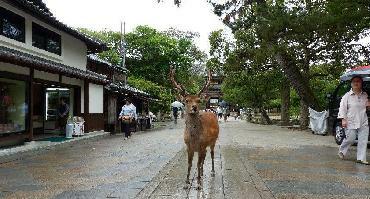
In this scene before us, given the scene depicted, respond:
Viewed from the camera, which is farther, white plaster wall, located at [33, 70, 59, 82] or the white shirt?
white plaster wall, located at [33, 70, 59, 82]

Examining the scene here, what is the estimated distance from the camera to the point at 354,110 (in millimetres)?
10867

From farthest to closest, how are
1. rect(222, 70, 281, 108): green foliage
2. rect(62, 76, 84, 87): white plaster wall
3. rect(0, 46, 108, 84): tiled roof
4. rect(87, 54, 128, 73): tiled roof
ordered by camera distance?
rect(222, 70, 281, 108): green foliage, rect(87, 54, 128, 73): tiled roof, rect(62, 76, 84, 87): white plaster wall, rect(0, 46, 108, 84): tiled roof

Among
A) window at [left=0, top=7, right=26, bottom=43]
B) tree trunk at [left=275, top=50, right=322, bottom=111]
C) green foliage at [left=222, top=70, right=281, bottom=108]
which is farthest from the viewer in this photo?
green foliage at [left=222, top=70, right=281, bottom=108]

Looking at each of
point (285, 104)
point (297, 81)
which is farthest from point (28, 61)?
point (285, 104)

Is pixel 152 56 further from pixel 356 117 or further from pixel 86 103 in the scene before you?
pixel 356 117

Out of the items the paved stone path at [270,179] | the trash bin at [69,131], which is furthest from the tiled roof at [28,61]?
the paved stone path at [270,179]

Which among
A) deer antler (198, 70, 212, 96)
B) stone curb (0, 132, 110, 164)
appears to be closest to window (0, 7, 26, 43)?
stone curb (0, 132, 110, 164)

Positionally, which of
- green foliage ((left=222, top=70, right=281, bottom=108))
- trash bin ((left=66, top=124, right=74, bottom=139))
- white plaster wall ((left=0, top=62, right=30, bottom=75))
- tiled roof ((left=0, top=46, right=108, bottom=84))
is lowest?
trash bin ((left=66, top=124, right=74, bottom=139))

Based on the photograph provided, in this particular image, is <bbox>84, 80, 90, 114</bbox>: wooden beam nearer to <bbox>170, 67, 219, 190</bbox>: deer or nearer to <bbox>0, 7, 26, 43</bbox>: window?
<bbox>0, 7, 26, 43</bbox>: window

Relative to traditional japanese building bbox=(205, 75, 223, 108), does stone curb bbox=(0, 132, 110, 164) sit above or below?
below

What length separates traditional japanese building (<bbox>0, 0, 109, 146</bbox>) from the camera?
14.2 meters

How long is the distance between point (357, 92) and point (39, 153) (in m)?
9.65

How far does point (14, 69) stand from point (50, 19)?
299cm

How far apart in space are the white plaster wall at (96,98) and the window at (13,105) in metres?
6.63
